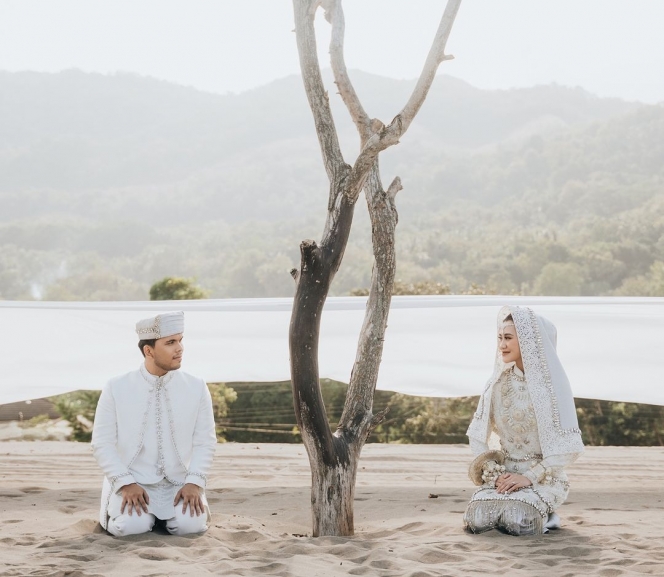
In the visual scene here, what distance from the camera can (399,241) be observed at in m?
38.7

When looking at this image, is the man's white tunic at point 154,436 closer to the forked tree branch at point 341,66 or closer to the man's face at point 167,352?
the man's face at point 167,352

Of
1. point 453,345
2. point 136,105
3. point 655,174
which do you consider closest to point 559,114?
point 655,174

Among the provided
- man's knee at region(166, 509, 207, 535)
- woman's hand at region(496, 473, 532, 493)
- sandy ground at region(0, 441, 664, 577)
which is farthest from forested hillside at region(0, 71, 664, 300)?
man's knee at region(166, 509, 207, 535)

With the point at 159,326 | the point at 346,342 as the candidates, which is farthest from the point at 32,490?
the point at 346,342

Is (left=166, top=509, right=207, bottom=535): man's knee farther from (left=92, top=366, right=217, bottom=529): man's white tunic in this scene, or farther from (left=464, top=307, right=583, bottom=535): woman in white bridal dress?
(left=464, top=307, right=583, bottom=535): woman in white bridal dress

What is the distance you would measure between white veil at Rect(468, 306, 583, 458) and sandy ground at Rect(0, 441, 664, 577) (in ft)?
1.43

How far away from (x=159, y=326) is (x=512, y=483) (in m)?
1.78

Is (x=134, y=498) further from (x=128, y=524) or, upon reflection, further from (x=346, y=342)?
(x=346, y=342)

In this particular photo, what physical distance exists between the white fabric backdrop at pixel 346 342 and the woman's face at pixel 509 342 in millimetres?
1929

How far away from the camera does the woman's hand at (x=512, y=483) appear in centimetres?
405

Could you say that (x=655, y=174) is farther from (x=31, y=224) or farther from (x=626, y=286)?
(x=31, y=224)

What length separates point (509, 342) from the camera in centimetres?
414

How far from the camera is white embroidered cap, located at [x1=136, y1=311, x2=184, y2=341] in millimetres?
4035

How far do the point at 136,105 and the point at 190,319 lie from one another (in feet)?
166
